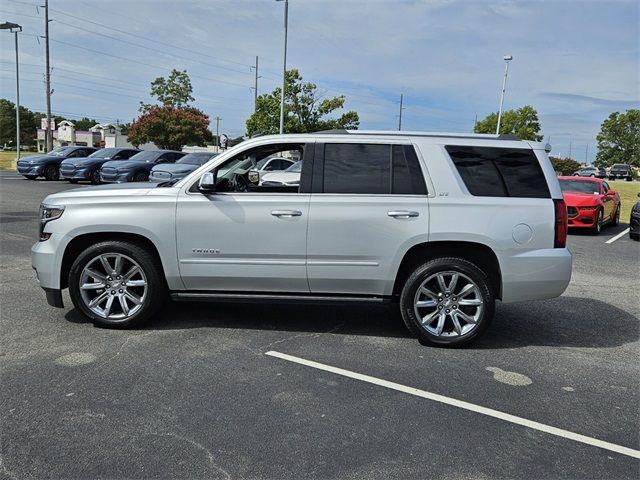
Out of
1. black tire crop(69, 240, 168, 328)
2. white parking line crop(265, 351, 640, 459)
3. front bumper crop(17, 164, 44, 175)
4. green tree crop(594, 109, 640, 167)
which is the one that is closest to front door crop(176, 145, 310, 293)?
black tire crop(69, 240, 168, 328)

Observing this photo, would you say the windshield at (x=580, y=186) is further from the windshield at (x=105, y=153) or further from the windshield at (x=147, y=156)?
the windshield at (x=105, y=153)

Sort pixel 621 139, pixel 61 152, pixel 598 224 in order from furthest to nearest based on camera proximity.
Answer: pixel 621 139, pixel 61 152, pixel 598 224

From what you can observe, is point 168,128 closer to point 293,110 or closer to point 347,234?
point 293,110

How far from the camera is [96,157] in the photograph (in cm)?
2391

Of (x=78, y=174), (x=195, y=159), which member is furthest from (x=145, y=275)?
(x=78, y=174)

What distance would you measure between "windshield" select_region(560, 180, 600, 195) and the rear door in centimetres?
1149

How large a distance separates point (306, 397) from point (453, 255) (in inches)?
79.2

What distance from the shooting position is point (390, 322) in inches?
221

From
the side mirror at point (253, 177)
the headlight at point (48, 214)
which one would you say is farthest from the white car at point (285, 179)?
the headlight at point (48, 214)

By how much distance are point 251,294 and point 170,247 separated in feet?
2.83

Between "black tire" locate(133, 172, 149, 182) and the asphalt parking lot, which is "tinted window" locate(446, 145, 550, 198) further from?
"black tire" locate(133, 172, 149, 182)

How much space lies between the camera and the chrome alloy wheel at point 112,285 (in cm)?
498

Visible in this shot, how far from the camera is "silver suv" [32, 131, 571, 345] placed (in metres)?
4.73

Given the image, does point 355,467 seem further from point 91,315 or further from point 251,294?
point 91,315
